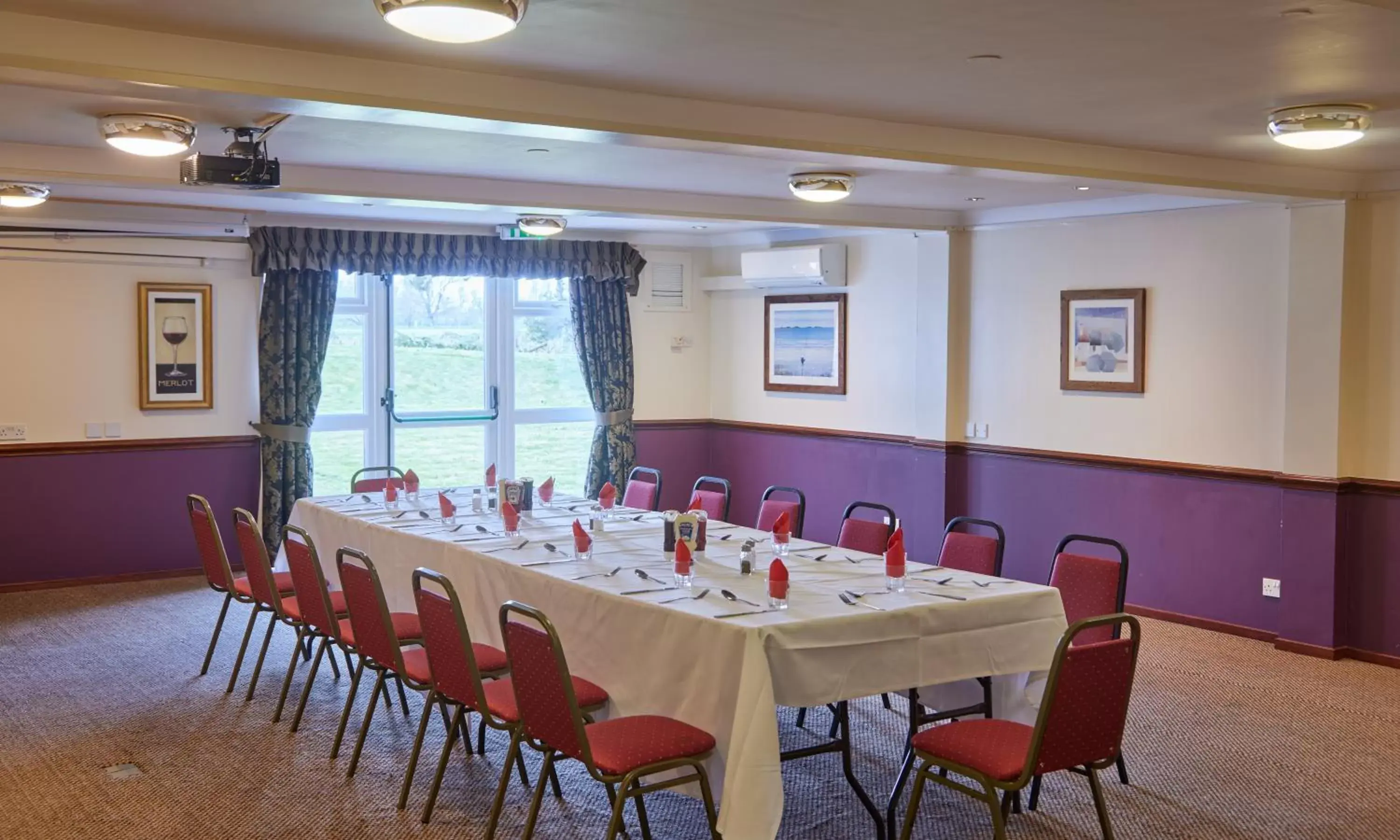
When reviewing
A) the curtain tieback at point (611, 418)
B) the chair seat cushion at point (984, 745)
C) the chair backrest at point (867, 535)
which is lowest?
the chair seat cushion at point (984, 745)

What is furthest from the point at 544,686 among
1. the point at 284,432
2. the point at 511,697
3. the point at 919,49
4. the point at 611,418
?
the point at 611,418

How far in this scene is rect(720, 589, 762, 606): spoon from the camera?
3.92m

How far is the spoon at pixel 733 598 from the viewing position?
12.9ft

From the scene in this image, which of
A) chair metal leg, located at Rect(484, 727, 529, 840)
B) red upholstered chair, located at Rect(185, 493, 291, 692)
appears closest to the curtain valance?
red upholstered chair, located at Rect(185, 493, 291, 692)

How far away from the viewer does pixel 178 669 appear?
5.86 meters

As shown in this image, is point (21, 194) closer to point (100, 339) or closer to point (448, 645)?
point (100, 339)

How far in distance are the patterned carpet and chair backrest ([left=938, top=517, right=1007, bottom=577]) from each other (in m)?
0.72

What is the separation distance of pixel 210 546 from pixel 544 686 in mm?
2852

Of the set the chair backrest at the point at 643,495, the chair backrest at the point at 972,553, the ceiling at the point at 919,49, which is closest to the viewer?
the ceiling at the point at 919,49

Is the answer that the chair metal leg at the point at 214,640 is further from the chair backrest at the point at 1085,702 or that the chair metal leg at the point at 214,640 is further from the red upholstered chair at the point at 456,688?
the chair backrest at the point at 1085,702

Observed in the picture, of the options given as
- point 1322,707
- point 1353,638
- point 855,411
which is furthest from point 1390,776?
point 855,411

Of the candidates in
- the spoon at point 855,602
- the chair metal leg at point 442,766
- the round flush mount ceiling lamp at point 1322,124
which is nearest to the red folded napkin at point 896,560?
the spoon at point 855,602

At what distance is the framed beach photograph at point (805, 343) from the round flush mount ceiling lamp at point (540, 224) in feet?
6.71

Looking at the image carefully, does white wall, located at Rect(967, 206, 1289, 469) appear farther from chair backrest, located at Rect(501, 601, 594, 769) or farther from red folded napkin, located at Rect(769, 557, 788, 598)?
chair backrest, located at Rect(501, 601, 594, 769)
